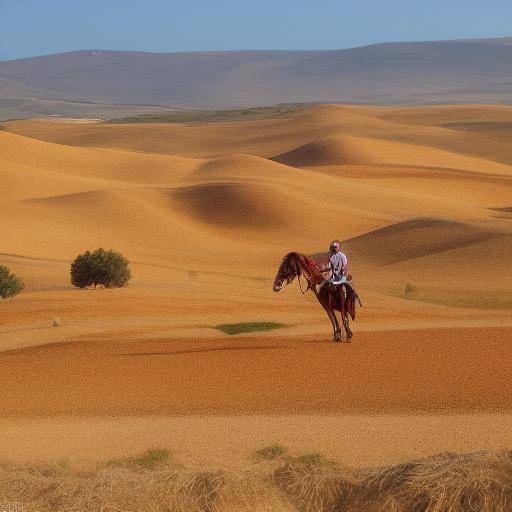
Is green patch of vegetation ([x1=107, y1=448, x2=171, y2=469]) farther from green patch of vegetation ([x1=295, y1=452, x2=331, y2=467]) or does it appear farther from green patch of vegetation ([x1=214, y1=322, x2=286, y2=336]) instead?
green patch of vegetation ([x1=214, y1=322, x2=286, y2=336])

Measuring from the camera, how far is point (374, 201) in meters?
63.1

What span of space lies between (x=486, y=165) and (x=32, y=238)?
168 ft

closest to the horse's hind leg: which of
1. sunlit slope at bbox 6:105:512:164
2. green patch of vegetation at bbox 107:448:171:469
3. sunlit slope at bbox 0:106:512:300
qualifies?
green patch of vegetation at bbox 107:448:171:469

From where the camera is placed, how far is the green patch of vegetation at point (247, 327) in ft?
70.3

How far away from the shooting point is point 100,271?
30891mm

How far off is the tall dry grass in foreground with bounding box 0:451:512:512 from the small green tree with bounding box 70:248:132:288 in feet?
73.1

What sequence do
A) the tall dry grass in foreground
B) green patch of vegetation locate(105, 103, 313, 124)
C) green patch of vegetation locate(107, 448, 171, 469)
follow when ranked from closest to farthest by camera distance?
1. the tall dry grass in foreground
2. green patch of vegetation locate(107, 448, 171, 469)
3. green patch of vegetation locate(105, 103, 313, 124)

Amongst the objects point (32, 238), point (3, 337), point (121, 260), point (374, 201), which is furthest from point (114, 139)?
point (3, 337)

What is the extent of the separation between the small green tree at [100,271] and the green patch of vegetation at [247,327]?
9.06 metres

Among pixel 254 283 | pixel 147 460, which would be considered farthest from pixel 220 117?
pixel 147 460

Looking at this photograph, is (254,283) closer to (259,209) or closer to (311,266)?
(311,266)

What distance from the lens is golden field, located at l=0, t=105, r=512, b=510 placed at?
1306 cm

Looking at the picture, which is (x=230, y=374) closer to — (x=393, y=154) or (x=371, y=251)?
(x=371, y=251)

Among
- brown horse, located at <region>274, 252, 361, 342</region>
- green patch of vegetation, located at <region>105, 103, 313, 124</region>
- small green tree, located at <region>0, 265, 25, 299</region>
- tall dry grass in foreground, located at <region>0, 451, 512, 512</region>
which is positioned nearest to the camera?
tall dry grass in foreground, located at <region>0, 451, 512, 512</region>
